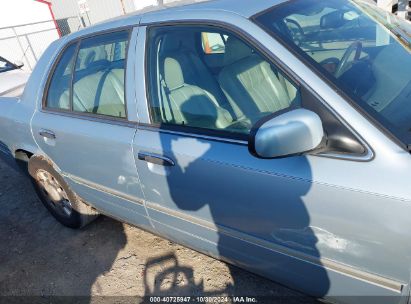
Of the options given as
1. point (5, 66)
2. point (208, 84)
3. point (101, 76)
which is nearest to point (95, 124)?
point (101, 76)

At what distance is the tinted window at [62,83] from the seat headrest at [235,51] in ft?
4.12

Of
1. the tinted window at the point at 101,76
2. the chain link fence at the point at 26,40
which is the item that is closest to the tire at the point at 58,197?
the tinted window at the point at 101,76

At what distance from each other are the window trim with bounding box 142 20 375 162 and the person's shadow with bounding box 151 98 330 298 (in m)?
0.04

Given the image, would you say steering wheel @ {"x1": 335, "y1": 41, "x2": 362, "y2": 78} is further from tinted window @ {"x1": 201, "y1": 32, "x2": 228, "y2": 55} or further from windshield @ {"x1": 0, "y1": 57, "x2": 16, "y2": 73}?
windshield @ {"x1": 0, "y1": 57, "x2": 16, "y2": 73}

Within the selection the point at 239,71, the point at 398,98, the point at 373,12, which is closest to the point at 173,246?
the point at 239,71

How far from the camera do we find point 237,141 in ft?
5.88

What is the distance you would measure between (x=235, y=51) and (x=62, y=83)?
1.48m

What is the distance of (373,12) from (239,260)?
171 cm

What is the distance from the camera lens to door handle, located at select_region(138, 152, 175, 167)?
2012 millimetres

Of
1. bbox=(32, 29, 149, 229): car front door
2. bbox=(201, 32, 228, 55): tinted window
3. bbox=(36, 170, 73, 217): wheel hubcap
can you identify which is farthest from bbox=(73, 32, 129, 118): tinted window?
bbox=(36, 170, 73, 217): wheel hubcap

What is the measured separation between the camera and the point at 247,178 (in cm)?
173

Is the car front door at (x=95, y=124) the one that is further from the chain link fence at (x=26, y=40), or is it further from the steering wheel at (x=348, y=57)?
the chain link fence at (x=26, y=40)

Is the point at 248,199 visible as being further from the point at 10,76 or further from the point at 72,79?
the point at 10,76

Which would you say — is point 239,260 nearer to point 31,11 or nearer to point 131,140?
point 131,140
